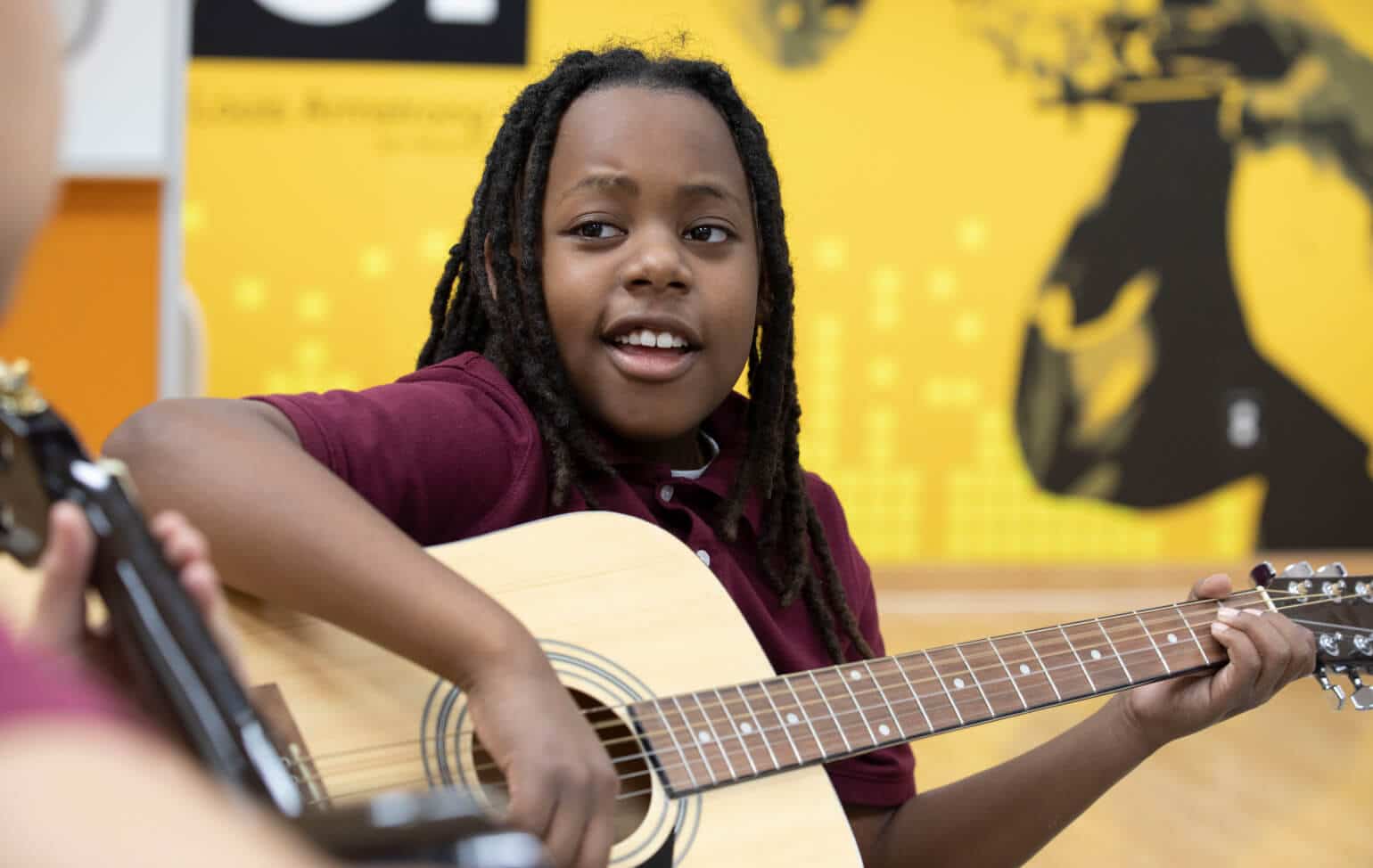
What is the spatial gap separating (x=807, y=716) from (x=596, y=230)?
0.47m

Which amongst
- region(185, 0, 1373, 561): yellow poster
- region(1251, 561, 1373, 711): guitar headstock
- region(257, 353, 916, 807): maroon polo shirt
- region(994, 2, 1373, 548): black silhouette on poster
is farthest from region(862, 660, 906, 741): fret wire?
region(994, 2, 1373, 548): black silhouette on poster

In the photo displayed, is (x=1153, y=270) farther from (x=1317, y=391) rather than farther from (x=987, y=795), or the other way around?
(x=987, y=795)

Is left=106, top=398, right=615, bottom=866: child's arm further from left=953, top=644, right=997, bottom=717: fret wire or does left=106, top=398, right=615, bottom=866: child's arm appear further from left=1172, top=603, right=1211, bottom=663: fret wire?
left=1172, top=603, right=1211, bottom=663: fret wire

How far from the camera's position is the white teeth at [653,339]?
1210 millimetres

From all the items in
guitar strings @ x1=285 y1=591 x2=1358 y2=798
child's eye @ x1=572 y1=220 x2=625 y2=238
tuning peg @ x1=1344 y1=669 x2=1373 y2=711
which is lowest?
tuning peg @ x1=1344 y1=669 x2=1373 y2=711

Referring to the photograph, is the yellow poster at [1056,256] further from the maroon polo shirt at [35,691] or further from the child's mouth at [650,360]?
the maroon polo shirt at [35,691]

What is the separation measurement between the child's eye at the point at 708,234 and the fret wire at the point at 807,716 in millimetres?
407

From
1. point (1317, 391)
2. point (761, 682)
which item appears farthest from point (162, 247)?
point (1317, 391)

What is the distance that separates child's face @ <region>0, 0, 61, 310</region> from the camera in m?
0.35

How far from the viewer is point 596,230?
1.22m

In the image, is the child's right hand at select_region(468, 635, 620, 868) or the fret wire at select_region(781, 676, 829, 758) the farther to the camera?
the fret wire at select_region(781, 676, 829, 758)

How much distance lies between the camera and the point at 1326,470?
15.6 ft

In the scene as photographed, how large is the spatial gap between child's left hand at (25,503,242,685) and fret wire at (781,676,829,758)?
23.9 inches

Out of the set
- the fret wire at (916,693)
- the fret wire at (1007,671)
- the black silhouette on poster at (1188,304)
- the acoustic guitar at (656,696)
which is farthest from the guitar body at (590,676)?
the black silhouette on poster at (1188,304)
